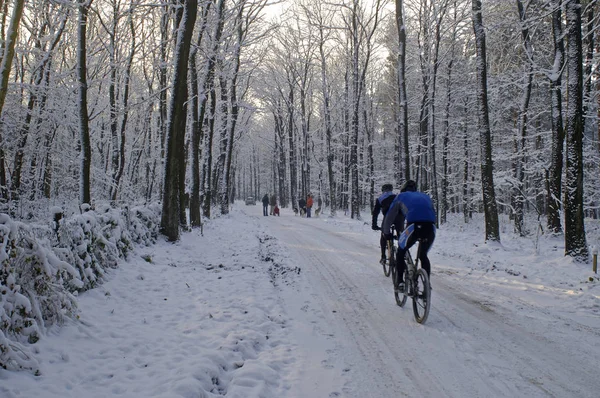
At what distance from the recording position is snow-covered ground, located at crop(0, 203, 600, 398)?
3.66 m

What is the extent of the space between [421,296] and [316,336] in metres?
1.77

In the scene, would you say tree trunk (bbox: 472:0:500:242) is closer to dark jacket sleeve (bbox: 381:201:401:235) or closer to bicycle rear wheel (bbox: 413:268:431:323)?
dark jacket sleeve (bbox: 381:201:401:235)

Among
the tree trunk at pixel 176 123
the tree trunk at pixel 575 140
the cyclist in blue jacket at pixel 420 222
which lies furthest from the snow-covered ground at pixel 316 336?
the tree trunk at pixel 176 123

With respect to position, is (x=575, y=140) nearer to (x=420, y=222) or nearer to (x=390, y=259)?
(x=390, y=259)

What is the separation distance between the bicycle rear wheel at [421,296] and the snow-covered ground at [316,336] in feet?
0.56

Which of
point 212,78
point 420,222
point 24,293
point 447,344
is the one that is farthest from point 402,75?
point 24,293

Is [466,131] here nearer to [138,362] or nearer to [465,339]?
[465,339]

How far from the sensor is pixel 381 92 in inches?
1341

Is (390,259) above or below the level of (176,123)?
below

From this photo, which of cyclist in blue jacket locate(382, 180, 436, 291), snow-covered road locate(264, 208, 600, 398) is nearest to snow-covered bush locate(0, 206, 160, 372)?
snow-covered road locate(264, 208, 600, 398)

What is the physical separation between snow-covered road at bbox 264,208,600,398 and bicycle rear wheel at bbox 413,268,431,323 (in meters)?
0.16

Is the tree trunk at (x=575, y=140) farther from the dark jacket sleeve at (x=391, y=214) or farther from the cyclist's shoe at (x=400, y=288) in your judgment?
the cyclist's shoe at (x=400, y=288)

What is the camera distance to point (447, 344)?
4691 millimetres

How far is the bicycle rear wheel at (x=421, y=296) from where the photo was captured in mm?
5312
